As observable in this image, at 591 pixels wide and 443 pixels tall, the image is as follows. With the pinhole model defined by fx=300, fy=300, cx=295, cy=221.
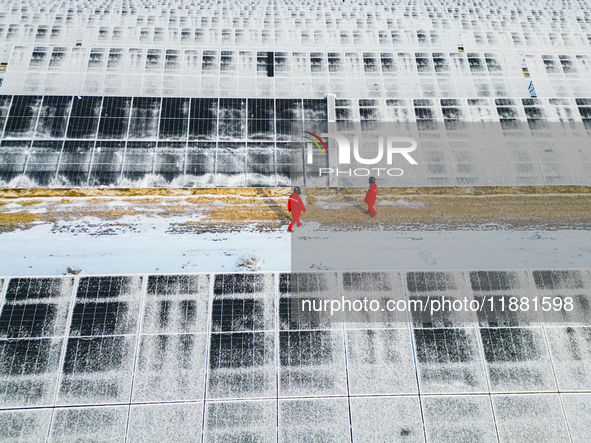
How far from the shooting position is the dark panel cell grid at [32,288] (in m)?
7.00

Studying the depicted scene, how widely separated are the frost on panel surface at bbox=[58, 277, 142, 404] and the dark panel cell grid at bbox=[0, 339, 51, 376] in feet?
1.63

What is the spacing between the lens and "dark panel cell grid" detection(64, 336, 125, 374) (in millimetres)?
6543

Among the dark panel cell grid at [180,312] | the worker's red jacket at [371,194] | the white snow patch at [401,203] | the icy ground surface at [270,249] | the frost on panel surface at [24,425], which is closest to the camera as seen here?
the frost on panel surface at [24,425]

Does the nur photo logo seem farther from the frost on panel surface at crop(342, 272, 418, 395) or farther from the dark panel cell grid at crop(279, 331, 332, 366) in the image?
the dark panel cell grid at crop(279, 331, 332, 366)

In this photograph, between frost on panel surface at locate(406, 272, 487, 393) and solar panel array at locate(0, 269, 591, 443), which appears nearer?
solar panel array at locate(0, 269, 591, 443)

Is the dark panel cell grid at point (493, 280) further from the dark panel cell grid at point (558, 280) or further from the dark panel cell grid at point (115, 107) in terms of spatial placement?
the dark panel cell grid at point (115, 107)

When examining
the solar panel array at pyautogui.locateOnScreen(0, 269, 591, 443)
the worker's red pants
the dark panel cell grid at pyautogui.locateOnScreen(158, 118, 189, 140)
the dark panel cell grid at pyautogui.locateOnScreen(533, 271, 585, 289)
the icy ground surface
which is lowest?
the solar panel array at pyautogui.locateOnScreen(0, 269, 591, 443)

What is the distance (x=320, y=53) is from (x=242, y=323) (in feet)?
35.7

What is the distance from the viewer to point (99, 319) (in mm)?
6891

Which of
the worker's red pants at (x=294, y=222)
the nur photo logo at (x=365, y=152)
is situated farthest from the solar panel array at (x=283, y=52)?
the worker's red pants at (x=294, y=222)

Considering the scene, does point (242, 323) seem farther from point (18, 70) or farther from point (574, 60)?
point (574, 60)

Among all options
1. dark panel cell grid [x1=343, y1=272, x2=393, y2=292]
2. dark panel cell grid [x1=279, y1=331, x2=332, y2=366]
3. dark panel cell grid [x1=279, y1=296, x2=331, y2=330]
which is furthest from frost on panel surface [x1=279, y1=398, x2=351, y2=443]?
dark panel cell grid [x1=343, y1=272, x2=393, y2=292]

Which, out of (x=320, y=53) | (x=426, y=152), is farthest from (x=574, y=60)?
(x=320, y=53)

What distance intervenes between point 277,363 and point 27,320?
18.9 ft
